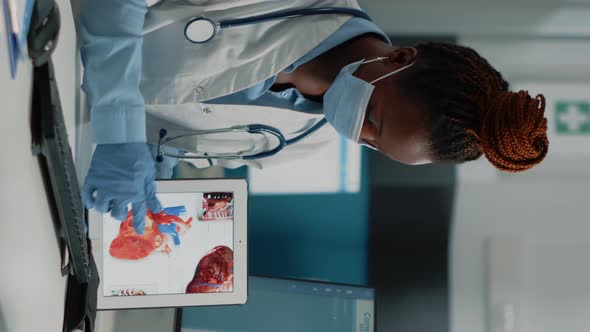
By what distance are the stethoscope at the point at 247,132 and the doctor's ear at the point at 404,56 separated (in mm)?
253

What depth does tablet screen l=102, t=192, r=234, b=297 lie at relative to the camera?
1.29m

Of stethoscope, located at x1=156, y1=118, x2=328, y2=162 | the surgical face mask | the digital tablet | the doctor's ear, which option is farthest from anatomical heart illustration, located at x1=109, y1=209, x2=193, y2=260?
the doctor's ear

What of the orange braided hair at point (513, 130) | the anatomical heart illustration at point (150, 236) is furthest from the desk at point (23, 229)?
the orange braided hair at point (513, 130)

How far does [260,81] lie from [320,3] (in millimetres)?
182

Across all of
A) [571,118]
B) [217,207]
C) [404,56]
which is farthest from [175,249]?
[571,118]

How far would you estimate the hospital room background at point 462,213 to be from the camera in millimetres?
1677

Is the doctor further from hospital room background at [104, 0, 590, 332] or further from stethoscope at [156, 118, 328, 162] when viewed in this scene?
hospital room background at [104, 0, 590, 332]

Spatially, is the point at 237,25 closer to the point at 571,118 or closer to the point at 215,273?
the point at 215,273

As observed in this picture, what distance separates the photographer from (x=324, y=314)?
155 cm

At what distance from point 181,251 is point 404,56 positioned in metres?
0.67

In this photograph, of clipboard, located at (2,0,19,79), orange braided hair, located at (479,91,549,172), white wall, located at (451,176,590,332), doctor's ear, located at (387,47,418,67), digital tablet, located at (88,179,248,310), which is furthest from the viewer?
white wall, located at (451,176,590,332)

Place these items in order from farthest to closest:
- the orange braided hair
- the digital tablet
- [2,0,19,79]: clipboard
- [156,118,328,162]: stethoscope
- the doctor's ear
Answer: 1. the digital tablet
2. [156,118,328,162]: stethoscope
3. the doctor's ear
4. the orange braided hair
5. [2,0,19,79]: clipboard

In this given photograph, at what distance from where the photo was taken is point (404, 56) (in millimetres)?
1000

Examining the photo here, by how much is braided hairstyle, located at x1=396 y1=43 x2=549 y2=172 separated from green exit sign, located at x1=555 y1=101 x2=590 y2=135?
0.85m
